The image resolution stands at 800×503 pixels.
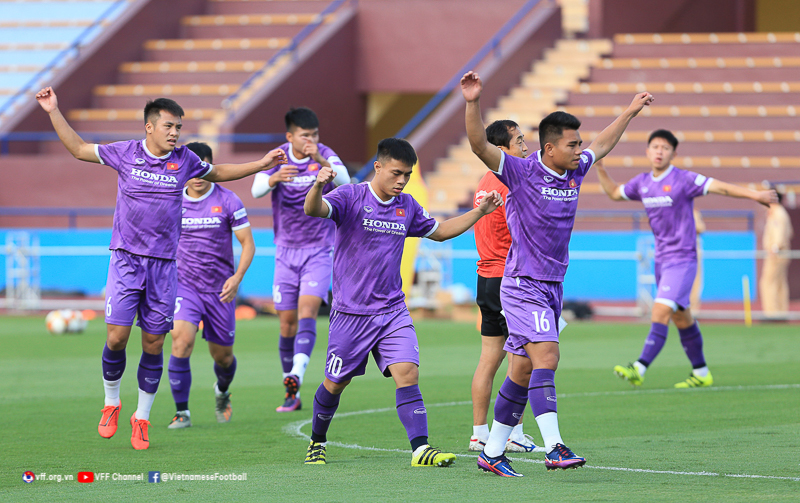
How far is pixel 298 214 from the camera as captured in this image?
10.3 meters

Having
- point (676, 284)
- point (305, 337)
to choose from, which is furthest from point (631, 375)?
point (305, 337)

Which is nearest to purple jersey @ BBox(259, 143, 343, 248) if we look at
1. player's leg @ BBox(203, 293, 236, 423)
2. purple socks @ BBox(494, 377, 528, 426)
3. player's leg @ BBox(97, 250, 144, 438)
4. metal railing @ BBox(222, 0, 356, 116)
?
player's leg @ BBox(203, 293, 236, 423)

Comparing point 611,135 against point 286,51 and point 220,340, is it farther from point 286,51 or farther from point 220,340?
point 286,51

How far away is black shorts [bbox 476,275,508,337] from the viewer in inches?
297

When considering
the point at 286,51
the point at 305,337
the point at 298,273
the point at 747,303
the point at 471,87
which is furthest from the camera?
the point at 286,51

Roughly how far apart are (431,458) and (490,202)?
Answer: 1.59 metres

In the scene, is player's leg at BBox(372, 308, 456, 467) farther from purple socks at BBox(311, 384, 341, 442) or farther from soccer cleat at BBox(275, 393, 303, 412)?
soccer cleat at BBox(275, 393, 303, 412)

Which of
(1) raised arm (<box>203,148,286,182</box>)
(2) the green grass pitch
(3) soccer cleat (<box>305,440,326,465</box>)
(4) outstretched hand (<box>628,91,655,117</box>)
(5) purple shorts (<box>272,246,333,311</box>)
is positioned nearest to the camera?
(2) the green grass pitch

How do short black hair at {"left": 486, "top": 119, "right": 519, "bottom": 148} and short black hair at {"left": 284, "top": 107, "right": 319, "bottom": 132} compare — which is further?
short black hair at {"left": 284, "top": 107, "right": 319, "bottom": 132}

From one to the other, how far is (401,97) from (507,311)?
87.9 ft

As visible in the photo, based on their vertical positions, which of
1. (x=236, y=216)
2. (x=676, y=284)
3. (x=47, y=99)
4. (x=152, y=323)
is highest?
(x=47, y=99)

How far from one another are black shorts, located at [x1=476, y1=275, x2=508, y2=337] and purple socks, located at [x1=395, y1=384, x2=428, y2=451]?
1.06 m

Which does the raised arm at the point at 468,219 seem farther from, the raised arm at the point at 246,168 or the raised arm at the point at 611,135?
the raised arm at the point at 246,168

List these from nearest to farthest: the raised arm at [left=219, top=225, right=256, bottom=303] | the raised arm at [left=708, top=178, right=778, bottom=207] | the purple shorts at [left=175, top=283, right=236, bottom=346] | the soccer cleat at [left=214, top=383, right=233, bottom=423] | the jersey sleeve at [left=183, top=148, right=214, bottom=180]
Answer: the jersey sleeve at [left=183, top=148, right=214, bottom=180], the raised arm at [left=219, top=225, right=256, bottom=303], the purple shorts at [left=175, top=283, right=236, bottom=346], the soccer cleat at [left=214, top=383, right=233, bottom=423], the raised arm at [left=708, top=178, right=778, bottom=207]
